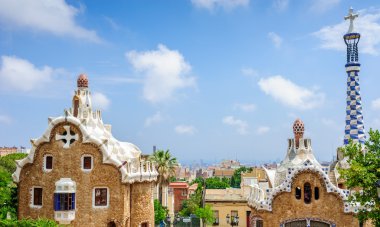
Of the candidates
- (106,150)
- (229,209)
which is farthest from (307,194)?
(229,209)

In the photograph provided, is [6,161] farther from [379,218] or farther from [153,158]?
[379,218]

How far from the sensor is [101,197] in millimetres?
29797

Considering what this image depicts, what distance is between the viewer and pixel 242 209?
4334 cm

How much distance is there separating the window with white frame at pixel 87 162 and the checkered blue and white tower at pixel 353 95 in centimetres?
1891

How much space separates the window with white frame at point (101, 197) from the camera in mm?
29719

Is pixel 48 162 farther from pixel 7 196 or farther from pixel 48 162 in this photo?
pixel 7 196

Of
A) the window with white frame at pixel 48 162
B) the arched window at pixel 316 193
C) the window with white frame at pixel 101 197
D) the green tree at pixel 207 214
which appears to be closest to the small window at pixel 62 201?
the window with white frame at pixel 101 197

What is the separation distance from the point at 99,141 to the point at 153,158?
17.2 meters

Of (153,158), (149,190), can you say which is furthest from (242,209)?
(149,190)

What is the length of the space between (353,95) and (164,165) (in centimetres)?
1962

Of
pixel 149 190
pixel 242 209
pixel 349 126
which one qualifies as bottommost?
pixel 242 209

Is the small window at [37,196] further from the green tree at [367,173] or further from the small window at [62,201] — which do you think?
the green tree at [367,173]

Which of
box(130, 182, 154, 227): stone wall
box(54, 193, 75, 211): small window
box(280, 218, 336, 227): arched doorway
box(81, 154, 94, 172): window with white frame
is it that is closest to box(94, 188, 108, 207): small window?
box(81, 154, 94, 172): window with white frame

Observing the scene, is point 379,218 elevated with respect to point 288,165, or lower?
lower
